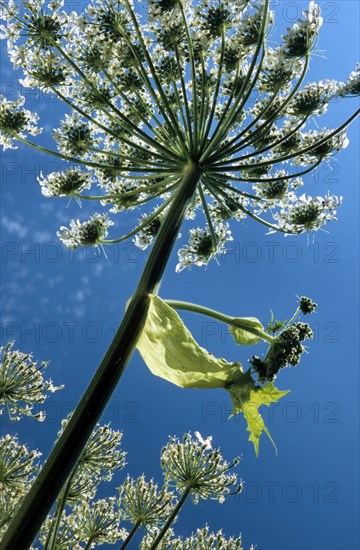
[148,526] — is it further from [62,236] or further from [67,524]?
[62,236]

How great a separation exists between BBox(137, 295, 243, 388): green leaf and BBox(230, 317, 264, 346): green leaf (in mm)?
427

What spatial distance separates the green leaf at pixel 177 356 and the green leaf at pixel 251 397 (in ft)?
0.27

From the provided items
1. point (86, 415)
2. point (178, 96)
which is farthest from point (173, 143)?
point (86, 415)

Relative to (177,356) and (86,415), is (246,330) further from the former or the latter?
(86,415)

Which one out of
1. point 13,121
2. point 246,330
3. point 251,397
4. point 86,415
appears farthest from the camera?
point 13,121

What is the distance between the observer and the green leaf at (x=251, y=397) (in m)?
4.84

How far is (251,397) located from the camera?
491 cm

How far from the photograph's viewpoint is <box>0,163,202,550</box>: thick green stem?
405cm

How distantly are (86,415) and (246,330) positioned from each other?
170cm

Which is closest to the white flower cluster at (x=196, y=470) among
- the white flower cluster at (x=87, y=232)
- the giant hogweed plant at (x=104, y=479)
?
the giant hogweed plant at (x=104, y=479)

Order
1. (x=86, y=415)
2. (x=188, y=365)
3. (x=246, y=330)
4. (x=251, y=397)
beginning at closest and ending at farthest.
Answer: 1. (x=86, y=415)
2. (x=188, y=365)
3. (x=251, y=397)
4. (x=246, y=330)

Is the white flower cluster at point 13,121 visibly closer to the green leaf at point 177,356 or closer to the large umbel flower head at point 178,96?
the large umbel flower head at point 178,96

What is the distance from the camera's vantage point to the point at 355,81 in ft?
20.7

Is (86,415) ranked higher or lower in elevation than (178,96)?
lower
